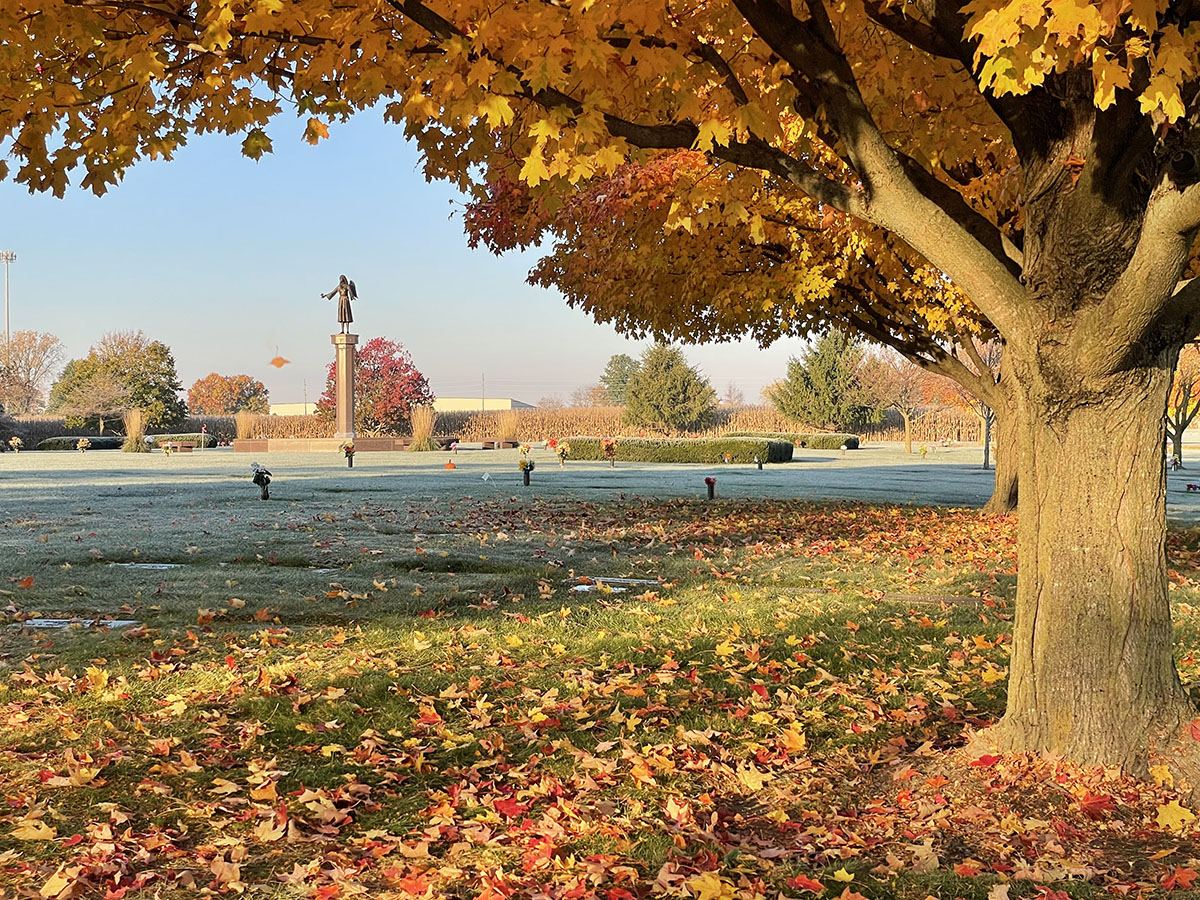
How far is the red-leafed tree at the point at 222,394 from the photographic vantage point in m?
87.3

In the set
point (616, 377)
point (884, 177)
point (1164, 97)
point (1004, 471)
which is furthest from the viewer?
point (616, 377)

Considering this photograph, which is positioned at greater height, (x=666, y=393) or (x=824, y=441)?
(x=666, y=393)

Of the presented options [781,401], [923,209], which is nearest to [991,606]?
[923,209]

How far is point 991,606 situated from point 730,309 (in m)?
5.65

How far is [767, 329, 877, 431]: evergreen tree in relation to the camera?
5138cm

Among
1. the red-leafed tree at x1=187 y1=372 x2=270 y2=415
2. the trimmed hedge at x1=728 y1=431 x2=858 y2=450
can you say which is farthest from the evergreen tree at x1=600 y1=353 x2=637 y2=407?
the trimmed hedge at x1=728 y1=431 x2=858 y2=450

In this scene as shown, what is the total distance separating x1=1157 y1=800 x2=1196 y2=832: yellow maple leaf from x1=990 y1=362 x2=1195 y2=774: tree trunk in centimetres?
28

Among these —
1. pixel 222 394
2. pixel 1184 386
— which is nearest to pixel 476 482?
pixel 1184 386

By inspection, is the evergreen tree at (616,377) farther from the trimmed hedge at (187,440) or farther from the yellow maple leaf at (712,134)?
the yellow maple leaf at (712,134)

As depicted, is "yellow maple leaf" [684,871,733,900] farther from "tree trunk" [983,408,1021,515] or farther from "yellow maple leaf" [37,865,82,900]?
"tree trunk" [983,408,1021,515]

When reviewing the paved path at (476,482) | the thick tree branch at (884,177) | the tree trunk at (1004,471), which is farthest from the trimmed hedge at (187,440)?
the thick tree branch at (884,177)

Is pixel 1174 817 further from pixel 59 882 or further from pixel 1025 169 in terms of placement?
pixel 59 882

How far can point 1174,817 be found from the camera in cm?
342

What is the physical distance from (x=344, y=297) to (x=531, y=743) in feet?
118
